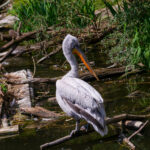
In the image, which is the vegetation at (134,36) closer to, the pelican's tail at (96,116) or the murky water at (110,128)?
the murky water at (110,128)

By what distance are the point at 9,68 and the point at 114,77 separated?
8.48 feet

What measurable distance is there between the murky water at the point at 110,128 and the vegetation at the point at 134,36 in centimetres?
43

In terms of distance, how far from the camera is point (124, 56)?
5.54 m

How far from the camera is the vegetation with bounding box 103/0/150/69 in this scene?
5.46 metres

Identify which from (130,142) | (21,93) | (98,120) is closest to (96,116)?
(98,120)

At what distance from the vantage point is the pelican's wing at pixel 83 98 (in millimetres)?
3544

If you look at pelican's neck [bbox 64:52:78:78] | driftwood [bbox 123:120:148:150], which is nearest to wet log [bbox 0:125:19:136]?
pelican's neck [bbox 64:52:78:78]

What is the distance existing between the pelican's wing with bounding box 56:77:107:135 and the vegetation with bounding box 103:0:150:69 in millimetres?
Result: 1801

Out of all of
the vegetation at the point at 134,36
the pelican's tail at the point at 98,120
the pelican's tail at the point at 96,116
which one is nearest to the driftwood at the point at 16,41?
the vegetation at the point at 134,36

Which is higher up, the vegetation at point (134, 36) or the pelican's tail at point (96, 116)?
the vegetation at point (134, 36)

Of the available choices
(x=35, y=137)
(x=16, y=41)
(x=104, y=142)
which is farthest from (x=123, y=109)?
(x=16, y=41)

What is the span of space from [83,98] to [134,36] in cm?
227

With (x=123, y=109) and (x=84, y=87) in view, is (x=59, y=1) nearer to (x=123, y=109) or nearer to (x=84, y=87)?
(x=123, y=109)

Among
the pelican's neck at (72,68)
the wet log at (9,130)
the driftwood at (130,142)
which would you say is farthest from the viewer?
the wet log at (9,130)
